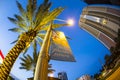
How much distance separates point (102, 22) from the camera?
8000 centimetres

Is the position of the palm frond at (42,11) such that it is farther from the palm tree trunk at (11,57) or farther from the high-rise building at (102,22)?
the high-rise building at (102,22)

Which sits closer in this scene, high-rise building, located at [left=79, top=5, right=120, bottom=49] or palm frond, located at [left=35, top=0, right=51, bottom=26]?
palm frond, located at [left=35, top=0, right=51, bottom=26]

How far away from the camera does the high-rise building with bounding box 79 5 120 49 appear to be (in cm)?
7014

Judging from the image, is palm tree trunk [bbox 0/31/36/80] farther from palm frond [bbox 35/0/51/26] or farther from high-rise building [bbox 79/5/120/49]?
high-rise building [bbox 79/5/120/49]

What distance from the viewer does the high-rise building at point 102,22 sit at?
7014 centimetres

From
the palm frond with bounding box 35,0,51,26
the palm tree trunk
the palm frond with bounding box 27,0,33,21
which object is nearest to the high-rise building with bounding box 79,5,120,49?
the palm frond with bounding box 35,0,51,26

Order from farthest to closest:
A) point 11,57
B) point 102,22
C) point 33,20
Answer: point 102,22 → point 33,20 → point 11,57

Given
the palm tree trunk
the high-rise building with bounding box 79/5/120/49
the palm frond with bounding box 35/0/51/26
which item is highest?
the palm frond with bounding box 35/0/51/26

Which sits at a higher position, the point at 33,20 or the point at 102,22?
the point at 33,20

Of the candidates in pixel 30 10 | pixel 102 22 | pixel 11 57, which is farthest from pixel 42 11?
pixel 102 22

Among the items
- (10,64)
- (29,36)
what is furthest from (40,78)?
(29,36)

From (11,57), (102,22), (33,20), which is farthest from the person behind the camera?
(102,22)

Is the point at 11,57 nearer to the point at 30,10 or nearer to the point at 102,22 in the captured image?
the point at 30,10

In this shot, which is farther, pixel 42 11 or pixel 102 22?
pixel 102 22
